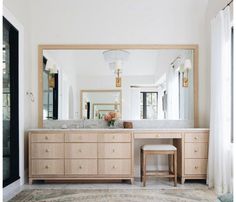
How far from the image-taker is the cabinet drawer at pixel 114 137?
410 centimetres

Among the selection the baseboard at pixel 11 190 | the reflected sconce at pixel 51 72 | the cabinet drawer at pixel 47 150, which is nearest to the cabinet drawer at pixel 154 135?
the cabinet drawer at pixel 47 150

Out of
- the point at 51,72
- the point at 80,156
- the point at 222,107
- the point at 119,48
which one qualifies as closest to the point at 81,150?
the point at 80,156

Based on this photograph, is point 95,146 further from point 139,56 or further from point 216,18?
point 216,18

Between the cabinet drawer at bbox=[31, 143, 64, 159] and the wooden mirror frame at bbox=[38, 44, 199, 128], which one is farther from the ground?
the wooden mirror frame at bbox=[38, 44, 199, 128]

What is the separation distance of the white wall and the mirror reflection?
7.2 inches

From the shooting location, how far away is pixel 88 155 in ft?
13.4

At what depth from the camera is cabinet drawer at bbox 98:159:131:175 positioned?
160 inches

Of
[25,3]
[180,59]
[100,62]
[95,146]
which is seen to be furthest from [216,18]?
[25,3]

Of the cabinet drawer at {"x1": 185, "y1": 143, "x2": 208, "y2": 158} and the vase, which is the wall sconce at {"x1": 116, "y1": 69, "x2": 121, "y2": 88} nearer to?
the vase

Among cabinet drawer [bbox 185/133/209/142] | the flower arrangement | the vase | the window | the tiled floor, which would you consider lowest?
the tiled floor

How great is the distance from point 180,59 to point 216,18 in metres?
0.90

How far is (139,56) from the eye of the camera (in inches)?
183

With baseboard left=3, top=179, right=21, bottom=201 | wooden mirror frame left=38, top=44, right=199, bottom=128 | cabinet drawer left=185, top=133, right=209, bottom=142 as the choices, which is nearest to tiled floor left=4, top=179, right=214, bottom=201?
baseboard left=3, top=179, right=21, bottom=201

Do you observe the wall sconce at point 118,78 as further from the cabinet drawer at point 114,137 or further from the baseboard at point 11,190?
→ the baseboard at point 11,190
